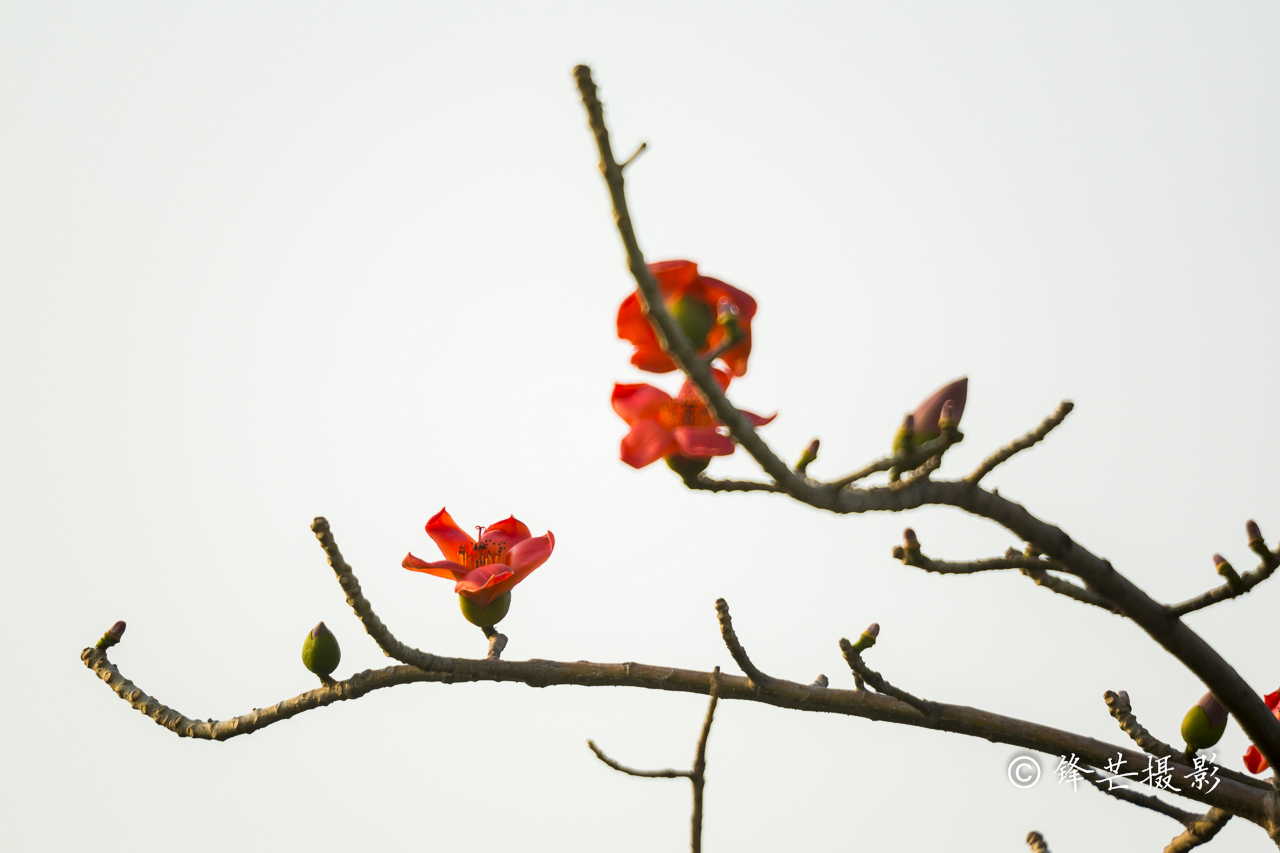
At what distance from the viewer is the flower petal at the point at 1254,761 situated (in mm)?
2209

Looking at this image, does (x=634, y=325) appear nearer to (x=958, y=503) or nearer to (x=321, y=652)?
(x=958, y=503)

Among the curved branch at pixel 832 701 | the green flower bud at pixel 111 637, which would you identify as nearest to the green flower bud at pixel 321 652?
the curved branch at pixel 832 701

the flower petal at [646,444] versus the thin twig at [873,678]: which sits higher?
the flower petal at [646,444]

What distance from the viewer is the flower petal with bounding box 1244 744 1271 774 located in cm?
221

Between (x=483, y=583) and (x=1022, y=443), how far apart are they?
120cm

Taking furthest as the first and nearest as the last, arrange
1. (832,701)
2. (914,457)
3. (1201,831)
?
(1201,831), (832,701), (914,457)

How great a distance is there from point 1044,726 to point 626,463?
1.08 meters

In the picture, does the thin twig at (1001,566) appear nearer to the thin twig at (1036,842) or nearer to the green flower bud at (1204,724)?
the green flower bud at (1204,724)

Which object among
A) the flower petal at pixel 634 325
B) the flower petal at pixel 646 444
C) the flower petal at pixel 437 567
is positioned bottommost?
the flower petal at pixel 646 444

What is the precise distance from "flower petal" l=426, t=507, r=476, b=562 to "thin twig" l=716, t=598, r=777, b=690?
71 centimetres

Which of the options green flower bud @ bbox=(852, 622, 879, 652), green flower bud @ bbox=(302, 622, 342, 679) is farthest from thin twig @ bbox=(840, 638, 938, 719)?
green flower bud @ bbox=(302, 622, 342, 679)

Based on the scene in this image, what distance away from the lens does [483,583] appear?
2.11 meters

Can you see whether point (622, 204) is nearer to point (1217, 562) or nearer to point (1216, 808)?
point (1217, 562)

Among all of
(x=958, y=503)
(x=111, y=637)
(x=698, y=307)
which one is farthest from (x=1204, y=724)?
(x=111, y=637)
